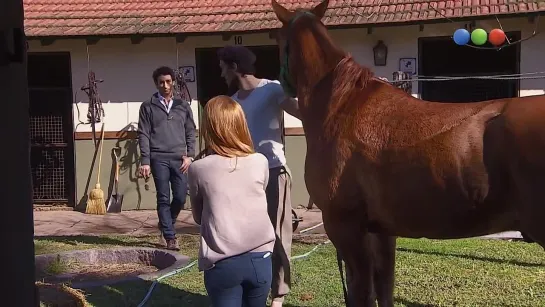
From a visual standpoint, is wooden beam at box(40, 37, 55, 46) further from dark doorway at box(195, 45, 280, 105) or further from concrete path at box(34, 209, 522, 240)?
concrete path at box(34, 209, 522, 240)

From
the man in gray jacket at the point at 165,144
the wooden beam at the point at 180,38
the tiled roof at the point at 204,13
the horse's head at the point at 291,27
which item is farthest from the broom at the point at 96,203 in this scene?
the horse's head at the point at 291,27

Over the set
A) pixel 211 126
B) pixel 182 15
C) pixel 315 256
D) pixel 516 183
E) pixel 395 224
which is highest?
pixel 182 15

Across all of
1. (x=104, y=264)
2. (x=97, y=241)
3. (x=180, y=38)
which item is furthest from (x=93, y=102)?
(x=104, y=264)

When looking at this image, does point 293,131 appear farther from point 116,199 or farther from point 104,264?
point 104,264

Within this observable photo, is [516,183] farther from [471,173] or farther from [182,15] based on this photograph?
[182,15]

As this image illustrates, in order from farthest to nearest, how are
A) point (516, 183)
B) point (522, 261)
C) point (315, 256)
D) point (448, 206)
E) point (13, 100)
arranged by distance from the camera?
point (315, 256) < point (522, 261) < point (448, 206) < point (516, 183) < point (13, 100)

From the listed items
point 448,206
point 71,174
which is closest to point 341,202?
point 448,206

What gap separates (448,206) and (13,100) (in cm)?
199

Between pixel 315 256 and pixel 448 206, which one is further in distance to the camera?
pixel 315 256

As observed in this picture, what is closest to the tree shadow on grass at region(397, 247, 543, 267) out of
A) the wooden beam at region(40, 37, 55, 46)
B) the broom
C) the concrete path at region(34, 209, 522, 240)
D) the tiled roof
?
the concrete path at region(34, 209, 522, 240)

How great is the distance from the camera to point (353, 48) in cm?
1000

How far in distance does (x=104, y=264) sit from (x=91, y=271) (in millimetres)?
233

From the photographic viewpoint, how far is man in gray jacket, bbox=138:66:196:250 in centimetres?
667

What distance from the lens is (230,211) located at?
294 cm
